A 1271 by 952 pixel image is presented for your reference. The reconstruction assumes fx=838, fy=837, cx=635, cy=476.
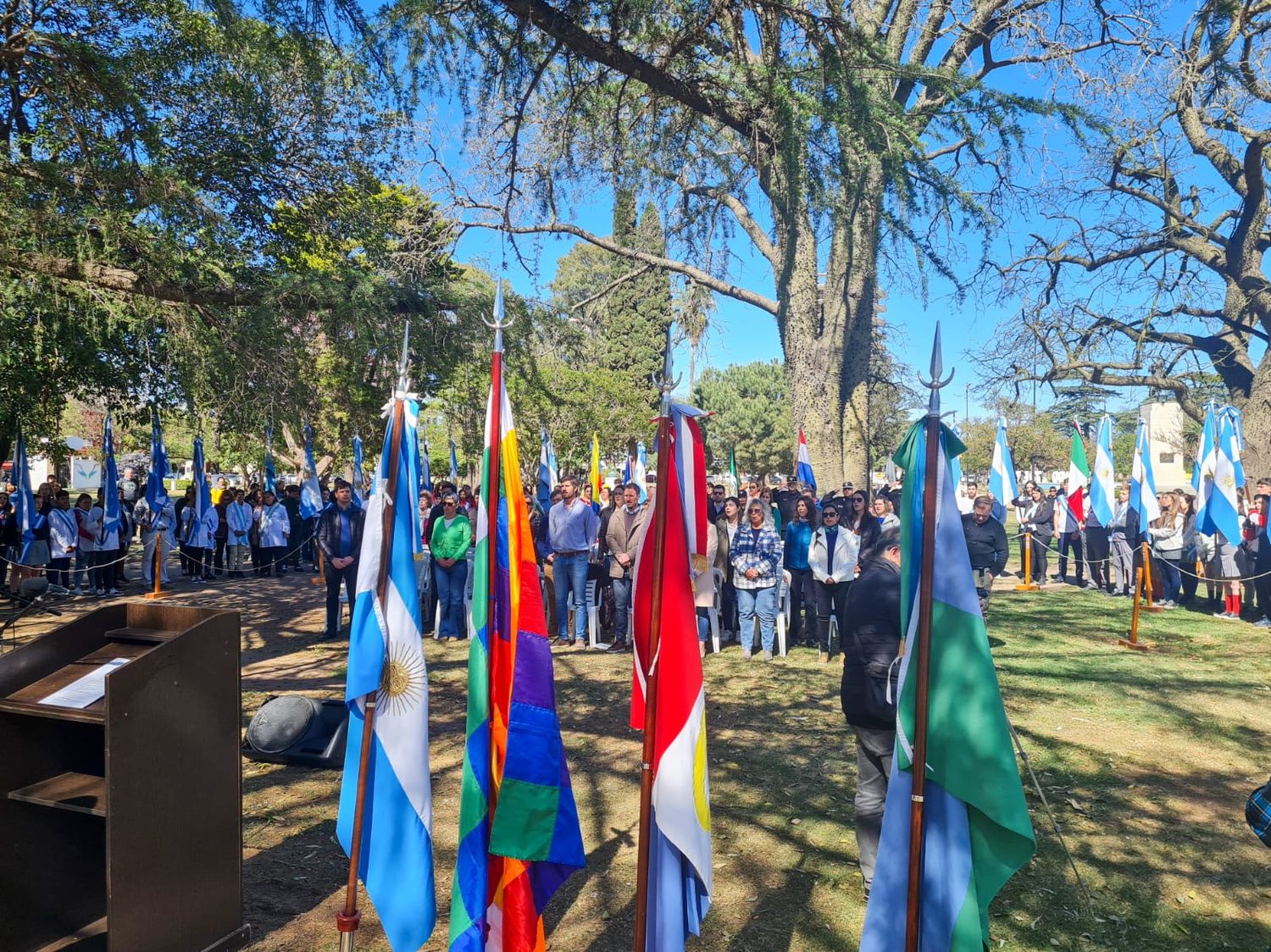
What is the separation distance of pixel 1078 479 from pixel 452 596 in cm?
1240

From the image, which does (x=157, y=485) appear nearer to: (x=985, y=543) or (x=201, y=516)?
(x=201, y=516)

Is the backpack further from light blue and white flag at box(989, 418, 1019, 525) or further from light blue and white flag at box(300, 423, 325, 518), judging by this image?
light blue and white flag at box(300, 423, 325, 518)

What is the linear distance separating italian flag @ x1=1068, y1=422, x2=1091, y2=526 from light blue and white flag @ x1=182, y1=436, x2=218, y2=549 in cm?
1625

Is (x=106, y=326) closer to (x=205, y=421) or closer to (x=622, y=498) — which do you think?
(x=205, y=421)

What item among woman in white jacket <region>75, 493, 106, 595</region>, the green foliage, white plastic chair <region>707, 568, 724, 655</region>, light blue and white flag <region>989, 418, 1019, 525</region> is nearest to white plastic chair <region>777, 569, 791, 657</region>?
white plastic chair <region>707, 568, 724, 655</region>

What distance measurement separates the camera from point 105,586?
1551cm

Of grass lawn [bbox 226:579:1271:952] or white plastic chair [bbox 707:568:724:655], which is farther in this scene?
white plastic chair [bbox 707:568:724:655]

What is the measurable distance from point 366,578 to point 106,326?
6.84 m

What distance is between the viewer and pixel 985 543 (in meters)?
Result: 10.4

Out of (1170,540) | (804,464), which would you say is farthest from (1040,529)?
(804,464)

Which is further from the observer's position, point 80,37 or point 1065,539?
point 1065,539

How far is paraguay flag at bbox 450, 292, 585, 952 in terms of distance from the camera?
3.56 m

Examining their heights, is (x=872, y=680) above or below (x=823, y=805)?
above

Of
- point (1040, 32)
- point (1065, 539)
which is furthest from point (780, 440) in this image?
point (1040, 32)
